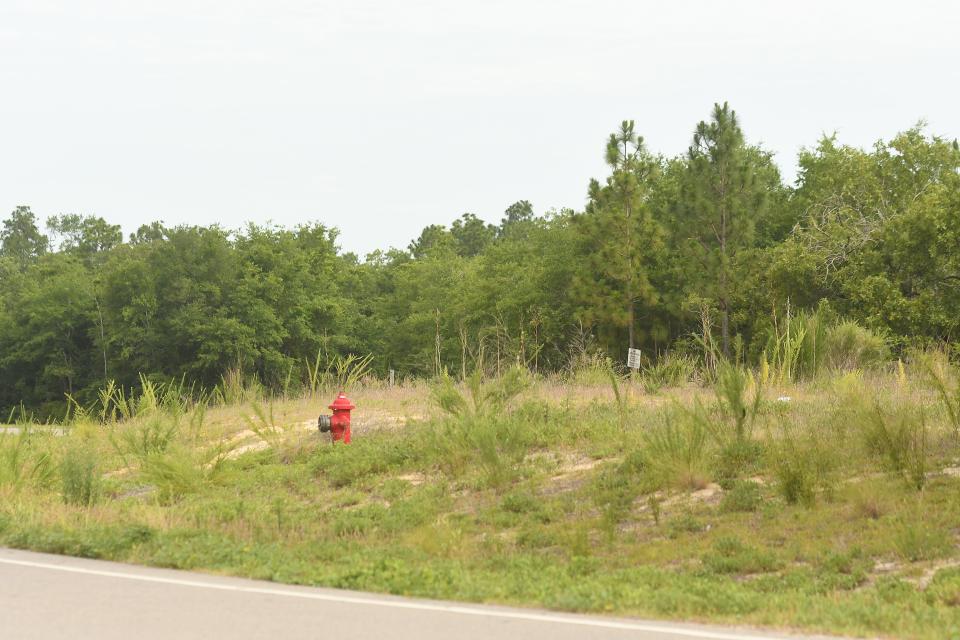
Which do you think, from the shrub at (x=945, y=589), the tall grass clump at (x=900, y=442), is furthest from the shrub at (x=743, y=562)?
the tall grass clump at (x=900, y=442)

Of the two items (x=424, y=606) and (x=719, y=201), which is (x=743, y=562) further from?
→ (x=719, y=201)

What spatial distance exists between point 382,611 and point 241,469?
913 cm

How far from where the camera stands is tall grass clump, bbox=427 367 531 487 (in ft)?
42.1

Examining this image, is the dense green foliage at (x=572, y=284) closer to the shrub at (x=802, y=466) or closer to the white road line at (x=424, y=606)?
the shrub at (x=802, y=466)

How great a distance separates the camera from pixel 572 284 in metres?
49.8

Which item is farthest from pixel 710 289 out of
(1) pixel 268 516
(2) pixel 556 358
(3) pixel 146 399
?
(1) pixel 268 516

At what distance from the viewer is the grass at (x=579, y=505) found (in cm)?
756

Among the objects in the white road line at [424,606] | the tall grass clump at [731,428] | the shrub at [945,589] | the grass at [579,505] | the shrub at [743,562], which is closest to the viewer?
the white road line at [424,606]

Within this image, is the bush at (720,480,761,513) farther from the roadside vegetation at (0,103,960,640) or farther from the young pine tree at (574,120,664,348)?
the young pine tree at (574,120,664,348)

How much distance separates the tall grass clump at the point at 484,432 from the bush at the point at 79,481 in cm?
440

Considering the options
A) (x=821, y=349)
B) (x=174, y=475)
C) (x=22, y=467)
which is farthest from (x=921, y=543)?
(x=22, y=467)

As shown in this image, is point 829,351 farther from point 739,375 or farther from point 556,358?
point 556,358

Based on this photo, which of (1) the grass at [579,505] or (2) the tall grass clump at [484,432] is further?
(2) the tall grass clump at [484,432]

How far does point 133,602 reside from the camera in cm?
725
